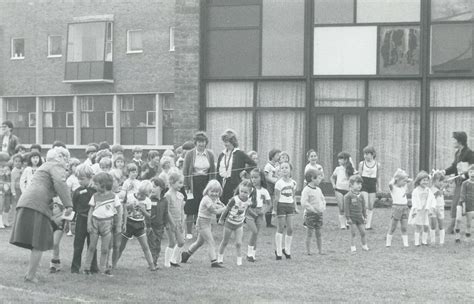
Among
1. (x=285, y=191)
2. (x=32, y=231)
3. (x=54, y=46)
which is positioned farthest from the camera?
(x=54, y=46)

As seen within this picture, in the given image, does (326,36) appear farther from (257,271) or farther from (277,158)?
(257,271)

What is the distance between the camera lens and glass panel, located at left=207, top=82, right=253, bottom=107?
2378 centimetres

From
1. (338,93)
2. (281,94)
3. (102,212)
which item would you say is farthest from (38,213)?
(338,93)

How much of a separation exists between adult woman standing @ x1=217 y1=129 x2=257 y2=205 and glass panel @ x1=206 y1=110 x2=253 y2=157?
8.62 m

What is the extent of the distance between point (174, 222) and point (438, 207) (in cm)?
531

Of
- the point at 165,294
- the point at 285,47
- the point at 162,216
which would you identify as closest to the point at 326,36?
the point at 285,47

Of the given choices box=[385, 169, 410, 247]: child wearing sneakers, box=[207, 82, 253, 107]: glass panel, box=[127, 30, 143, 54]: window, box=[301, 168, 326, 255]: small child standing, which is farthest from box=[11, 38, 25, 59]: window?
box=[301, 168, 326, 255]: small child standing

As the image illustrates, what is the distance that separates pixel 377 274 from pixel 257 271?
1.69m

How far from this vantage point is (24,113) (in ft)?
161

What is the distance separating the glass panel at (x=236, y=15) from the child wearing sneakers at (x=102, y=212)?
1263cm

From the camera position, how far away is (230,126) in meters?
24.0

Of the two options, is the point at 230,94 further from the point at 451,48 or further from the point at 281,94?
the point at 451,48

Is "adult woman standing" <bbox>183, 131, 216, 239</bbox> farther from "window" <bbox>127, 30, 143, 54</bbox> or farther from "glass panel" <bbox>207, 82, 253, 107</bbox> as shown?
"window" <bbox>127, 30, 143, 54</bbox>

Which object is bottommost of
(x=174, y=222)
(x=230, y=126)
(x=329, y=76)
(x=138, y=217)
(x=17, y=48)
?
(x=174, y=222)
